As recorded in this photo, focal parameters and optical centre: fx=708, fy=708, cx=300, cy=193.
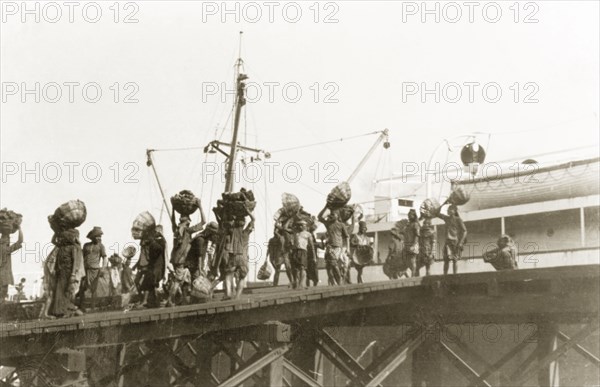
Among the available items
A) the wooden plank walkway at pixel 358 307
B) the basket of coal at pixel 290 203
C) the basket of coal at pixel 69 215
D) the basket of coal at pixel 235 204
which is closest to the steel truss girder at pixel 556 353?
the wooden plank walkway at pixel 358 307

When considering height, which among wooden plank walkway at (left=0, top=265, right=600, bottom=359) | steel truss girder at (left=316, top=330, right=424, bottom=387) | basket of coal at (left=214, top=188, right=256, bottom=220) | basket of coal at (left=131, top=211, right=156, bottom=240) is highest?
basket of coal at (left=214, top=188, right=256, bottom=220)

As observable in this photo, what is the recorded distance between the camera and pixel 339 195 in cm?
1148

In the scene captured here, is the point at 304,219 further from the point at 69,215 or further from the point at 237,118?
the point at 237,118

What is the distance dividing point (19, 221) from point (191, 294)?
8.86 ft

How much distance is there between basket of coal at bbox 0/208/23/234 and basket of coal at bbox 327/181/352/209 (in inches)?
185

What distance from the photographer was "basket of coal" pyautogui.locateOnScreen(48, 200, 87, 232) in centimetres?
779

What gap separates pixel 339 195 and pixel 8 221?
4.98 meters

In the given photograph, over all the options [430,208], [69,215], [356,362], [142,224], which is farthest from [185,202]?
[430,208]

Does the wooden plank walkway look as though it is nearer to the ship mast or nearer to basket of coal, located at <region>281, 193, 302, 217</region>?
basket of coal, located at <region>281, 193, 302, 217</region>

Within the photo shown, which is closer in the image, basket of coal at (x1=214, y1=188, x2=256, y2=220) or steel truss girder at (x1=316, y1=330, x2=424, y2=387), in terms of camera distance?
basket of coal at (x1=214, y1=188, x2=256, y2=220)

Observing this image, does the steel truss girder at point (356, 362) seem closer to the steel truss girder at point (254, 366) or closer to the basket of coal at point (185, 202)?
the steel truss girder at point (254, 366)

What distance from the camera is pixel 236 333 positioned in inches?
325

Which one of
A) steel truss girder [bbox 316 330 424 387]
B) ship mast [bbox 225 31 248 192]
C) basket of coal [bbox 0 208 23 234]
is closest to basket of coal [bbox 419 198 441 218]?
steel truss girder [bbox 316 330 424 387]

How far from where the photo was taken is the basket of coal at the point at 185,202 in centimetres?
909
